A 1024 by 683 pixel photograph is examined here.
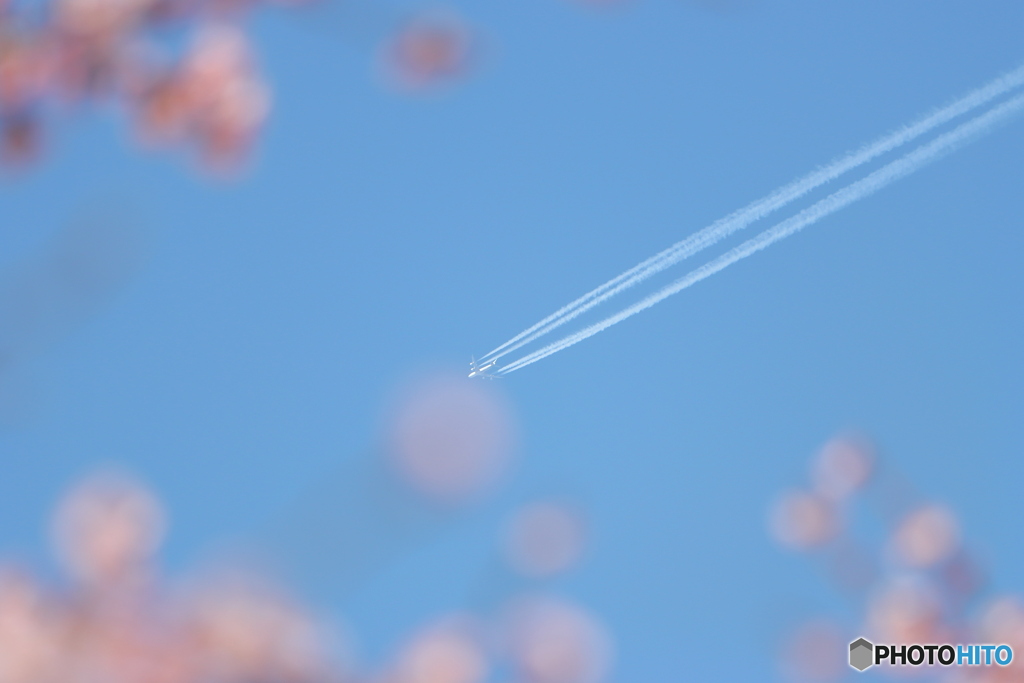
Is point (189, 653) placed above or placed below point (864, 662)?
below

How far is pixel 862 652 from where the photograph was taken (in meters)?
7.27

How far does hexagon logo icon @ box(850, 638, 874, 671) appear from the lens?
7211 millimetres

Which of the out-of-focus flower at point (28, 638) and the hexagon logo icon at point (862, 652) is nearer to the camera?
the out-of-focus flower at point (28, 638)

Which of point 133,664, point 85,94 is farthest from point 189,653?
point 85,94

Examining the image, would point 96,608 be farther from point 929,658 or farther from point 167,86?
point 929,658

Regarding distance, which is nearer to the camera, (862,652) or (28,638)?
(28,638)

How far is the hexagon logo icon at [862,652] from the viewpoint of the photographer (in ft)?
23.7

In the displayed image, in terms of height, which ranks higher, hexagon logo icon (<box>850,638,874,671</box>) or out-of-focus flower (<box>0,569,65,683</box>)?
Result: hexagon logo icon (<box>850,638,874,671</box>)

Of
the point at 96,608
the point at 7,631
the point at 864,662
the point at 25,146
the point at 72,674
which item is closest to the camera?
the point at 72,674

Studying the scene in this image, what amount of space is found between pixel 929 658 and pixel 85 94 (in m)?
7.59

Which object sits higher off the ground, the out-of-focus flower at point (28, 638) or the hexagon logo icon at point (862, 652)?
the hexagon logo icon at point (862, 652)

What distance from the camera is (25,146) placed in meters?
3.37

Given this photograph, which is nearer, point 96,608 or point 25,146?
point 96,608

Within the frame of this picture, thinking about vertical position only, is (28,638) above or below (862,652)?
below
